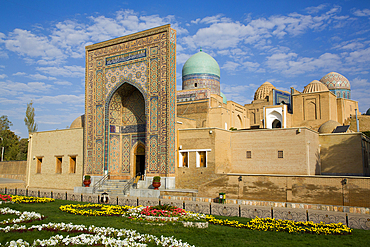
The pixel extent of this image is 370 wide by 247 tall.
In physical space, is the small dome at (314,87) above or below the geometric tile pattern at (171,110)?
above

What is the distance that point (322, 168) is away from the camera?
20031 millimetres

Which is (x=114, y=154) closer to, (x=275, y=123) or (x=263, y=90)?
(x=275, y=123)

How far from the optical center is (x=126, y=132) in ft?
69.2

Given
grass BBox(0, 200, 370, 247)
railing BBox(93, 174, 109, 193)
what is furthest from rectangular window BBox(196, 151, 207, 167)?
grass BBox(0, 200, 370, 247)

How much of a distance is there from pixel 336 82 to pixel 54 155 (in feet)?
101

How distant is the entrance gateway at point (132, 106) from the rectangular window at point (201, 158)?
1.39 m

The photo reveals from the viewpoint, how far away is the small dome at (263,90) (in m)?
37.3

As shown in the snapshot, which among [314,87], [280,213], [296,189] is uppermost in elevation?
[314,87]

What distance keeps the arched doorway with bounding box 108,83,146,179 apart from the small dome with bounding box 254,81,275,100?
2010 cm

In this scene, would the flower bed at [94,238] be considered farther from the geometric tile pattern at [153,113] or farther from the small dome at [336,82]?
the small dome at [336,82]

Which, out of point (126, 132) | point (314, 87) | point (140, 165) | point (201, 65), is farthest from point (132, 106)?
point (314, 87)

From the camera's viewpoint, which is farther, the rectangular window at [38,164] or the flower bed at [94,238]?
the rectangular window at [38,164]

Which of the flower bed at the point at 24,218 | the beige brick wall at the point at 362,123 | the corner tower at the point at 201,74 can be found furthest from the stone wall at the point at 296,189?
the beige brick wall at the point at 362,123

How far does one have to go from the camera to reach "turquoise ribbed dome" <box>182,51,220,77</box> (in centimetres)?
2921
